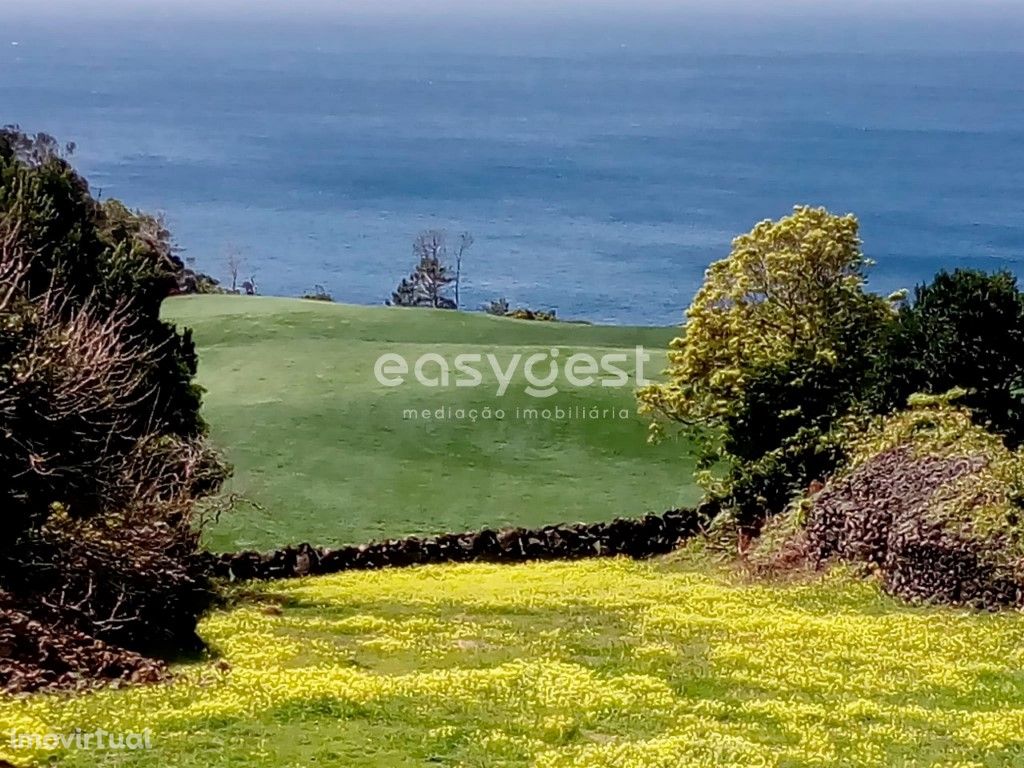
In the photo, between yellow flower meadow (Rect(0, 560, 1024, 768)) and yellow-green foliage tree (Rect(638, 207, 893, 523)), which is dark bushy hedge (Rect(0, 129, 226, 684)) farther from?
yellow-green foliage tree (Rect(638, 207, 893, 523))

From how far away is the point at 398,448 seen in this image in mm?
39188

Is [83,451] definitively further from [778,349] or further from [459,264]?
[459,264]

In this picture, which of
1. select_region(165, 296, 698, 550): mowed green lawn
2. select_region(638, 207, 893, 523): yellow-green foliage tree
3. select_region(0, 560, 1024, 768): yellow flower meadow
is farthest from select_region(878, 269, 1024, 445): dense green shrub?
select_region(165, 296, 698, 550): mowed green lawn

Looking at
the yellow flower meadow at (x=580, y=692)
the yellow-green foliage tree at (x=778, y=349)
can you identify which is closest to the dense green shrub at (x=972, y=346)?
the yellow-green foliage tree at (x=778, y=349)

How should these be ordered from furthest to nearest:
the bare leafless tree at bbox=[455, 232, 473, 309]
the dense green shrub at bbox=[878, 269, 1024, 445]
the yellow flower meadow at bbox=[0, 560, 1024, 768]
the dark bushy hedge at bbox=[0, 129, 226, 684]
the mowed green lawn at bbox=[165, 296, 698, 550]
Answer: the bare leafless tree at bbox=[455, 232, 473, 309] < the mowed green lawn at bbox=[165, 296, 698, 550] < the dense green shrub at bbox=[878, 269, 1024, 445] < the dark bushy hedge at bbox=[0, 129, 226, 684] < the yellow flower meadow at bbox=[0, 560, 1024, 768]

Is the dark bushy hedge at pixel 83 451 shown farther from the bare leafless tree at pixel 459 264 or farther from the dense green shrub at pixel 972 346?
the bare leafless tree at pixel 459 264

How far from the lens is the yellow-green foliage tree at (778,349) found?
92.0 feet

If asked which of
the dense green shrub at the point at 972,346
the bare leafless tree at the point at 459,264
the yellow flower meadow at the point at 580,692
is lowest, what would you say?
the yellow flower meadow at the point at 580,692

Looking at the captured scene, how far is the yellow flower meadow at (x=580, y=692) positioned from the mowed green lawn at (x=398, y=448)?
13749mm

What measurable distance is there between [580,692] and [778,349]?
17.7 metres

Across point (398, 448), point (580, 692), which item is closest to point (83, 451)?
point (580, 692)

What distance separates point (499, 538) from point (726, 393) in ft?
20.4

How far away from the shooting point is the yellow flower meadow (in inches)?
407

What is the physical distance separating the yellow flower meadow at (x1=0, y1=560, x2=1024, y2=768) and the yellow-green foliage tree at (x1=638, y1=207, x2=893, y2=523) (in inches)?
341
